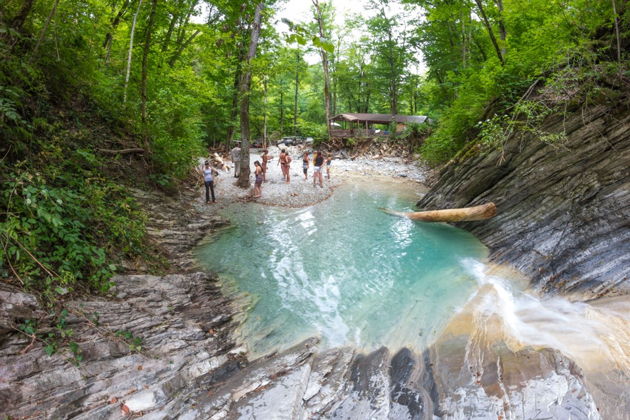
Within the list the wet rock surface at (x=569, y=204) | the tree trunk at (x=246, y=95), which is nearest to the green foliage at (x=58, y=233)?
the wet rock surface at (x=569, y=204)

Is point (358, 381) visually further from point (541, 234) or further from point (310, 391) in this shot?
point (541, 234)

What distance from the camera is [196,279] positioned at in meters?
6.80

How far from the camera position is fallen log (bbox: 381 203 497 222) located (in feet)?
31.8

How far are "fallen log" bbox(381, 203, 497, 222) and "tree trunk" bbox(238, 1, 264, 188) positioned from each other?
7902 millimetres

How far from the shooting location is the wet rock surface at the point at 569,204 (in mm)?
6055

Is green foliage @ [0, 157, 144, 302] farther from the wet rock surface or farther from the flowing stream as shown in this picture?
the wet rock surface

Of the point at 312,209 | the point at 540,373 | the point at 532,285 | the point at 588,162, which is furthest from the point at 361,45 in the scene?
the point at 540,373

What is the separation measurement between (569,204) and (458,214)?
11.9 feet

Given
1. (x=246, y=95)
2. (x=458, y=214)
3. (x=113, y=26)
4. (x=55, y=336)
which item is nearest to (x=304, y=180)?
(x=246, y=95)

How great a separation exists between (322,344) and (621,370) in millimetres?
3922

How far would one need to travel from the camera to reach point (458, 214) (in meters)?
10.8

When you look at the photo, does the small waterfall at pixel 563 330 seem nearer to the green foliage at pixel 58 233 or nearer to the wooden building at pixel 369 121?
the green foliage at pixel 58 233

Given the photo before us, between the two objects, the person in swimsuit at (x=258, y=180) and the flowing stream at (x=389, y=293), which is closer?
the flowing stream at (x=389, y=293)

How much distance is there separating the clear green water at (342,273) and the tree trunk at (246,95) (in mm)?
3151
